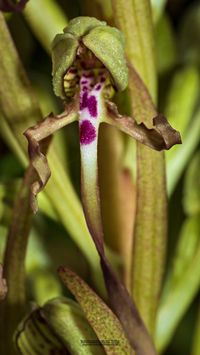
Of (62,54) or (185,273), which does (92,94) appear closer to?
(62,54)

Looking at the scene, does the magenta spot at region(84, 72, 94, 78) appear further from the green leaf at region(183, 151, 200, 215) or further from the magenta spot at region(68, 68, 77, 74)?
the green leaf at region(183, 151, 200, 215)

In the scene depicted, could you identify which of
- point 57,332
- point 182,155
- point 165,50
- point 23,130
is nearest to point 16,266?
point 57,332

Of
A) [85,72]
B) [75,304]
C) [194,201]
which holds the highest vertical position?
[85,72]

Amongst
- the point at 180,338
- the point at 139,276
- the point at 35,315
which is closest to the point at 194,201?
the point at 139,276

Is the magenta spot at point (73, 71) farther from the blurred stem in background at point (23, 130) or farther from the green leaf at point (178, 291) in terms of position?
the green leaf at point (178, 291)

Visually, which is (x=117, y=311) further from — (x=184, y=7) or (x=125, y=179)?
(x=184, y=7)

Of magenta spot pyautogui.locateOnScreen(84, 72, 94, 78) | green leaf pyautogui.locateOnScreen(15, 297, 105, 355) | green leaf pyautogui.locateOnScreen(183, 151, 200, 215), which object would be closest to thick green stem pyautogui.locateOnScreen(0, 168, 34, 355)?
green leaf pyautogui.locateOnScreen(15, 297, 105, 355)

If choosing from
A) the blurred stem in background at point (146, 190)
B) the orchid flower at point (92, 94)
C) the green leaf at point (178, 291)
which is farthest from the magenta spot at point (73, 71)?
the green leaf at point (178, 291)
